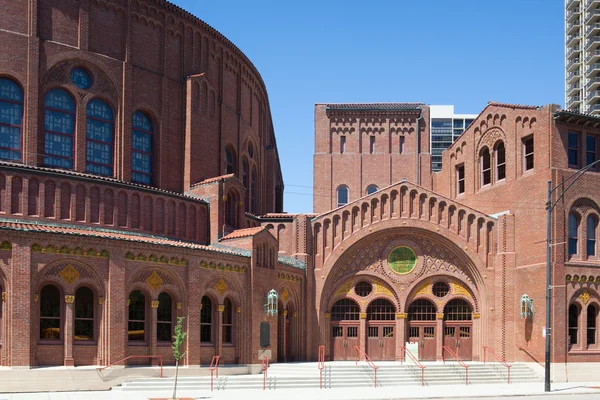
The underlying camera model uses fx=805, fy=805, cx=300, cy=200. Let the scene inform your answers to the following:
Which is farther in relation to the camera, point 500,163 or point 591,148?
point 500,163

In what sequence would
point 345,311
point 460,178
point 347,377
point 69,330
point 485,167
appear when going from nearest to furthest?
1. point 69,330
2. point 347,377
3. point 345,311
4. point 485,167
5. point 460,178

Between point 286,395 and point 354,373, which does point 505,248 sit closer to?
point 354,373

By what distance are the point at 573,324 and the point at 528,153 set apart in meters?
8.70

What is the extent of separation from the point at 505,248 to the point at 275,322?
498 inches

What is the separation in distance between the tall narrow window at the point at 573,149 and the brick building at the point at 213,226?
0.07 meters

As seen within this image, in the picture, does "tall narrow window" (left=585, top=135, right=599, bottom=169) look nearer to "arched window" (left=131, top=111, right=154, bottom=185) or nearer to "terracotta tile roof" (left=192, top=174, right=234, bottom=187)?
"terracotta tile roof" (left=192, top=174, right=234, bottom=187)

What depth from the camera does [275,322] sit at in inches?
1463

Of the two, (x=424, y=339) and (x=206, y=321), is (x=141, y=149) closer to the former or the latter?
(x=206, y=321)

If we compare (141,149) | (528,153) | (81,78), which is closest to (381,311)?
(528,153)

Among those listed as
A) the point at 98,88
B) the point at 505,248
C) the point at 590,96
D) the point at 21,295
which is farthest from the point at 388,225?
the point at 590,96

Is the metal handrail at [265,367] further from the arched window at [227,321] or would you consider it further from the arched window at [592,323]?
the arched window at [592,323]

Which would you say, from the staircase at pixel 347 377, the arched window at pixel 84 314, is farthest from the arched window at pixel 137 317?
the staircase at pixel 347 377

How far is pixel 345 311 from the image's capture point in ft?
139

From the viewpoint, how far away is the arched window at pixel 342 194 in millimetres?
57544
